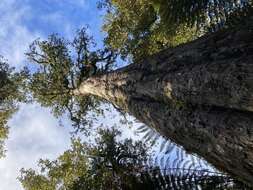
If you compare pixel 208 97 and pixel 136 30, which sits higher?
pixel 136 30

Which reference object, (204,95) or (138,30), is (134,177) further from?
(138,30)

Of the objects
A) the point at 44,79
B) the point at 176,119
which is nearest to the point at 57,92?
the point at 44,79

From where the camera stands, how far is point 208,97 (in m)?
7.11

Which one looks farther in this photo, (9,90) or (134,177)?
(9,90)

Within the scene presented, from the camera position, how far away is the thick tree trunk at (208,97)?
19.8 feet

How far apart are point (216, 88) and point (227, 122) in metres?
0.58

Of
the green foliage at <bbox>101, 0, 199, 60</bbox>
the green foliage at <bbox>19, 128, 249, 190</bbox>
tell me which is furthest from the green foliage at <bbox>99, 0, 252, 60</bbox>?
the green foliage at <bbox>19, 128, 249, 190</bbox>

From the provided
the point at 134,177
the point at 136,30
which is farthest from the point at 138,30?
the point at 134,177

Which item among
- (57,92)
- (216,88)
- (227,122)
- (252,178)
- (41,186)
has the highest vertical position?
(57,92)

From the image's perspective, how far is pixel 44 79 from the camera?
28719 millimetres

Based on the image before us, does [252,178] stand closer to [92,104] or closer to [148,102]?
[148,102]

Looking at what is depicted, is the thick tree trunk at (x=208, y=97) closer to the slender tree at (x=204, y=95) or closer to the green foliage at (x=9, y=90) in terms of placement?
the slender tree at (x=204, y=95)

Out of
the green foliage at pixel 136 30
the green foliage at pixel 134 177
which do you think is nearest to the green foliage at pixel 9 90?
the green foliage at pixel 136 30

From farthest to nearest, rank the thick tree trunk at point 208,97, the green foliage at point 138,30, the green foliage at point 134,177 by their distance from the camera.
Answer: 1. the green foliage at point 138,30
2. the green foliage at point 134,177
3. the thick tree trunk at point 208,97
